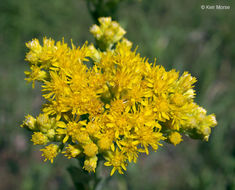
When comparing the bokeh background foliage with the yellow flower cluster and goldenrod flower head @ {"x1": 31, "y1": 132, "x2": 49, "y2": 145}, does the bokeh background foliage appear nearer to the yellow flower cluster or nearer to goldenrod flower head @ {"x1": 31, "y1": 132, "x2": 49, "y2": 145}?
the yellow flower cluster

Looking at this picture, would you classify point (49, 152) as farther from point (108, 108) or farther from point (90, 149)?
point (108, 108)

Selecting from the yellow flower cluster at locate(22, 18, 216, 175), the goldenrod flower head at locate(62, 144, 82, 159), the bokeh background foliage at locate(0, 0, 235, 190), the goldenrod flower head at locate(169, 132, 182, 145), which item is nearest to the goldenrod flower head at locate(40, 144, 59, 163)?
the yellow flower cluster at locate(22, 18, 216, 175)

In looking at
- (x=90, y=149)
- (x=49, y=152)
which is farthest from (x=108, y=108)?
(x=49, y=152)

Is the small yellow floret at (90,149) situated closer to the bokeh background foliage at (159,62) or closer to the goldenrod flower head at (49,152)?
the goldenrod flower head at (49,152)


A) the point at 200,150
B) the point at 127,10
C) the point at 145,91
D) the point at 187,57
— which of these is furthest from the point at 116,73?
the point at 127,10

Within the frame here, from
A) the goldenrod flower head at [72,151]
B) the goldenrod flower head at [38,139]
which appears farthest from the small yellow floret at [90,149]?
the goldenrod flower head at [38,139]
